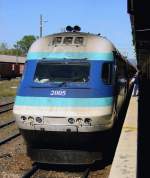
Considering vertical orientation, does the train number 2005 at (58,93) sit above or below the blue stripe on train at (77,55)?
below

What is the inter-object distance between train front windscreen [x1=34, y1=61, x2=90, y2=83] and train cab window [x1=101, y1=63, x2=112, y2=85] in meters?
0.35

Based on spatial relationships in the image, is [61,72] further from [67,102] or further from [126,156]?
[126,156]

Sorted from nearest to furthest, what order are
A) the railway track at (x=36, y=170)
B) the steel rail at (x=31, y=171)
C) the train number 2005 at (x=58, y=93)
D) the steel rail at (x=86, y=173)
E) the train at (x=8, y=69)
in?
the steel rail at (x=31, y=171)
the railway track at (x=36, y=170)
the steel rail at (x=86, y=173)
the train number 2005 at (x=58, y=93)
the train at (x=8, y=69)

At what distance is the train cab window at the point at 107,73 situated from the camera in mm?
10539

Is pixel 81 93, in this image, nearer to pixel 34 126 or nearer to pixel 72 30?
pixel 34 126

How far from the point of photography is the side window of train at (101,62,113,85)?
10538mm

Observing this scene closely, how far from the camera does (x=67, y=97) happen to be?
995 cm

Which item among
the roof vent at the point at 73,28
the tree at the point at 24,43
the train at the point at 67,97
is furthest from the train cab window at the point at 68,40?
the tree at the point at 24,43

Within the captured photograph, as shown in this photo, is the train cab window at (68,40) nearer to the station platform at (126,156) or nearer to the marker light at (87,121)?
the marker light at (87,121)

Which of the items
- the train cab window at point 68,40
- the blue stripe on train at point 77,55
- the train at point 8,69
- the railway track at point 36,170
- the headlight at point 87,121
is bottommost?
the train at point 8,69

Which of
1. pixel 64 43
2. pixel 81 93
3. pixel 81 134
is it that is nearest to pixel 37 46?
pixel 64 43

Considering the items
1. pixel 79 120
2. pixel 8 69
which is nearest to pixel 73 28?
pixel 79 120

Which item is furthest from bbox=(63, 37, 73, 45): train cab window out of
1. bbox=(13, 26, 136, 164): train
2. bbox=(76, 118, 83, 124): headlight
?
bbox=(76, 118, 83, 124): headlight

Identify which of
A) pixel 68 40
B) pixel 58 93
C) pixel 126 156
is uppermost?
pixel 68 40
